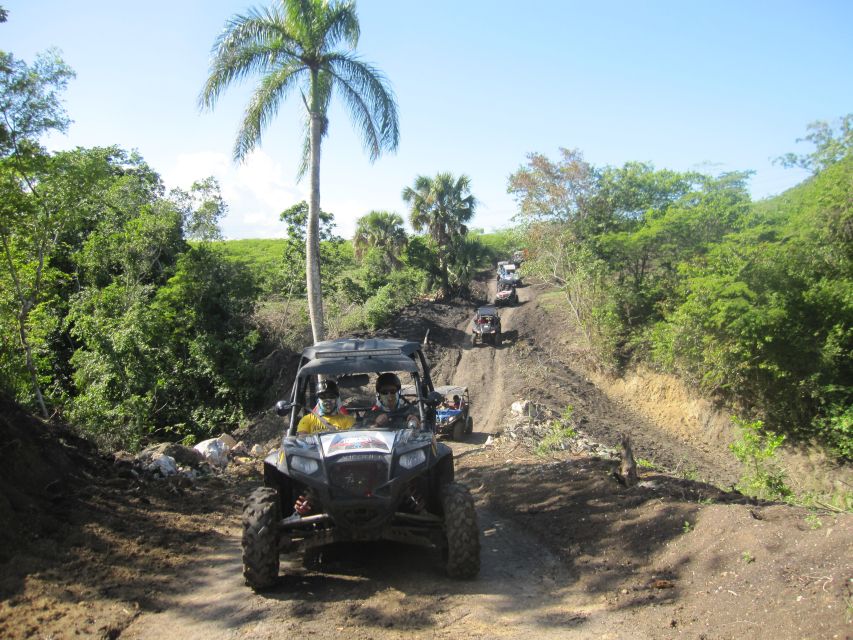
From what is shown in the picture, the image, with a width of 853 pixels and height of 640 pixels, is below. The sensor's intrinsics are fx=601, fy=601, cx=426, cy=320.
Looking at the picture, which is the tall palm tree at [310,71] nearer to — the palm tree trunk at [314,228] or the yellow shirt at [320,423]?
the palm tree trunk at [314,228]

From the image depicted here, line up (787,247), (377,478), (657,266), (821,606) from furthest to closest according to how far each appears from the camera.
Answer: (657,266) < (787,247) < (377,478) < (821,606)

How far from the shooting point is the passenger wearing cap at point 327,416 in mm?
6199

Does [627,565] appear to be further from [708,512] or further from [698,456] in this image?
[698,456]

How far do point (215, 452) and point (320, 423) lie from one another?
7359 mm

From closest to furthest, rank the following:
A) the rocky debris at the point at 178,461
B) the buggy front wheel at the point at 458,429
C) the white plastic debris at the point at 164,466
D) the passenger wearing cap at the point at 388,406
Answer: the passenger wearing cap at the point at 388,406
the rocky debris at the point at 178,461
the white plastic debris at the point at 164,466
the buggy front wheel at the point at 458,429

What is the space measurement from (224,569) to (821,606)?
5.25 meters

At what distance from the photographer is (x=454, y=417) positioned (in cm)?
1642

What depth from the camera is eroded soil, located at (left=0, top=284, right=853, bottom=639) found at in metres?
4.43

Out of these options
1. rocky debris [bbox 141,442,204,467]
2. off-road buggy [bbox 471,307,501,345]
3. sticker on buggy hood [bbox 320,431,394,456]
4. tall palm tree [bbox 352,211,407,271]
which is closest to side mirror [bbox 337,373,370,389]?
sticker on buggy hood [bbox 320,431,394,456]

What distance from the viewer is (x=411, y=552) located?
6148 millimetres

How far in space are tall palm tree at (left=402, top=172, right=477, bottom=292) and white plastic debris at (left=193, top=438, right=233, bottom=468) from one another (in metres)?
29.0

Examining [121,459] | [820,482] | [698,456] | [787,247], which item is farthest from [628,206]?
[121,459]

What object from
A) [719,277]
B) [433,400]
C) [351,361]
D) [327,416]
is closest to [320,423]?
[327,416]

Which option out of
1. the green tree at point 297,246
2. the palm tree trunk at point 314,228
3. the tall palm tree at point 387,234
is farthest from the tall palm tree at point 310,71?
the tall palm tree at point 387,234
